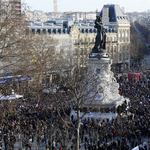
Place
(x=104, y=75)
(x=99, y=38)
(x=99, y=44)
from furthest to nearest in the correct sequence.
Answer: (x=99, y=38) < (x=99, y=44) < (x=104, y=75)

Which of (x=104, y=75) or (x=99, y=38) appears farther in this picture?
(x=99, y=38)

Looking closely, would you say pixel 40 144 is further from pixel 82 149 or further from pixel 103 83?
pixel 103 83

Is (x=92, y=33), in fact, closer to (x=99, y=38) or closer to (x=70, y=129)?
(x=99, y=38)

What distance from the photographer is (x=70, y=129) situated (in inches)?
1191

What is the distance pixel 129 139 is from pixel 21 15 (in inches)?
582

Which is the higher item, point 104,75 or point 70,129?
point 104,75

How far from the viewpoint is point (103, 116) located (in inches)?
1444

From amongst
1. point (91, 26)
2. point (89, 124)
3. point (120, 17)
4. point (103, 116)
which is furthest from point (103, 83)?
point (120, 17)

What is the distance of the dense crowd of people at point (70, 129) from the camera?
1063 inches

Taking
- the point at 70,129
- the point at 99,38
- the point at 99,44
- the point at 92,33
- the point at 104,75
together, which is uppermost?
the point at 99,38

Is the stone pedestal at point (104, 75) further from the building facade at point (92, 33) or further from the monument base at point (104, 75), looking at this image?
the building facade at point (92, 33)

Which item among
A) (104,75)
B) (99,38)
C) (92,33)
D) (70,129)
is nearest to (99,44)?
(99,38)

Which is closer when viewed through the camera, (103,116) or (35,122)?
(35,122)

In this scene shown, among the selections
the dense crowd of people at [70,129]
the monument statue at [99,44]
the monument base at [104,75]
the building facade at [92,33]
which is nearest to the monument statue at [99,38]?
the monument statue at [99,44]
